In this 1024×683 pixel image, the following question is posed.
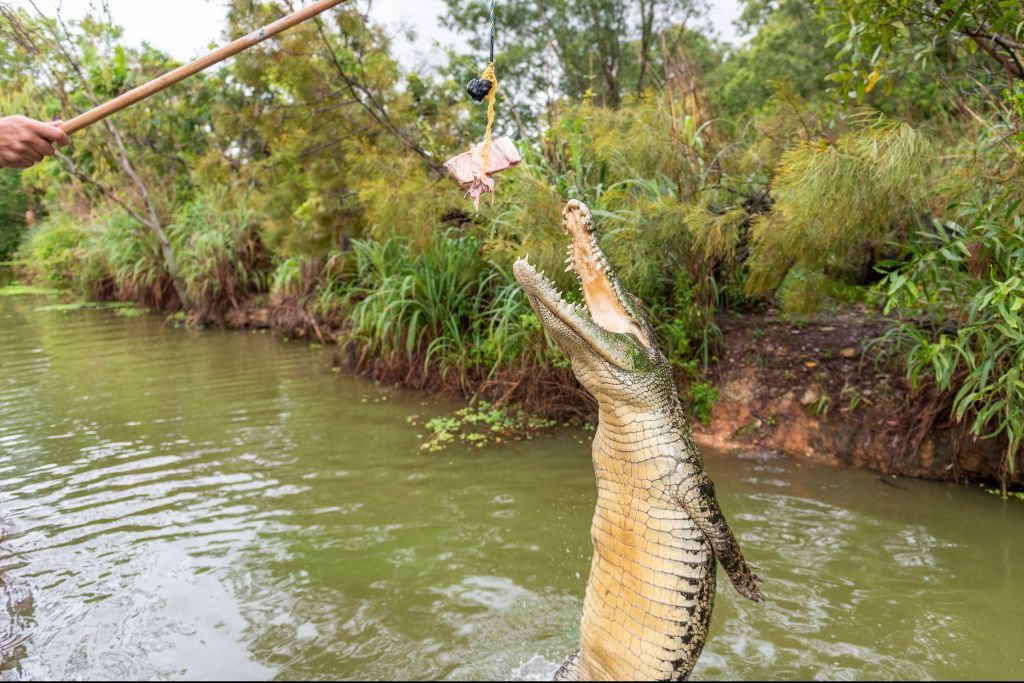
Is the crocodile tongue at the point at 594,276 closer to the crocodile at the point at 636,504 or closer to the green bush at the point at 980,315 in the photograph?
the crocodile at the point at 636,504

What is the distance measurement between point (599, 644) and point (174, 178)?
12802mm

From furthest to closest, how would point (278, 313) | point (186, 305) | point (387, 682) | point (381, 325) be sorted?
Answer: 1. point (186, 305)
2. point (278, 313)
3. point (381, 325)
4. point (387, 682)

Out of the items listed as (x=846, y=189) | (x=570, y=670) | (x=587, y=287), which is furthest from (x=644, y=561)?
(x=846, y=189)

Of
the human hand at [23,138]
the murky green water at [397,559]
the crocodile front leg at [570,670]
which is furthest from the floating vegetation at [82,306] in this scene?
the crocodile front leg at [570,670]

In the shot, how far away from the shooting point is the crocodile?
7.00ft

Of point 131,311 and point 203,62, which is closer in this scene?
point 203,62

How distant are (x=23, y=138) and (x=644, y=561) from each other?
2.35 metres

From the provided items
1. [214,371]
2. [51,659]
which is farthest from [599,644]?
[214,371]

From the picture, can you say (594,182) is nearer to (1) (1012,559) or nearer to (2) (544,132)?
(2) (544,132)

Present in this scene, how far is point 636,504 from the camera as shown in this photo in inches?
87.3

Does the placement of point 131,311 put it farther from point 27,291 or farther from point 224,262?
point 27,291

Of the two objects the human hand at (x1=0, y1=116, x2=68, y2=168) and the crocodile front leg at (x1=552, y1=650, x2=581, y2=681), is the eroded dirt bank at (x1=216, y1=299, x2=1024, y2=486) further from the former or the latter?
the human hand at (x1=0, y1=116, x2=68, y2=168)

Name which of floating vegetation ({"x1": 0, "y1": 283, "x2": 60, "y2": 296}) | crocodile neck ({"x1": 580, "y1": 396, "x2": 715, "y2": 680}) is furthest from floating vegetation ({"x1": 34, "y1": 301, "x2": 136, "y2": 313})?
crocodile neck ({"x1": 580, "y1": 396, "x2": 715, "y2": 680})

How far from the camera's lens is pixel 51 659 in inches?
111
